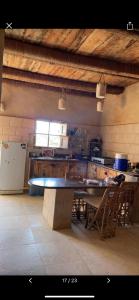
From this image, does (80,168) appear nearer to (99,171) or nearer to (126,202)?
(99,171)

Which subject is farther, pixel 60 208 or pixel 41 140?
pixel 41 140

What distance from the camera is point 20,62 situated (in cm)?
365

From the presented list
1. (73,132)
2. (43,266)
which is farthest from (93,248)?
(73,132)

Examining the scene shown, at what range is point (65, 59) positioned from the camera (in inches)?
119

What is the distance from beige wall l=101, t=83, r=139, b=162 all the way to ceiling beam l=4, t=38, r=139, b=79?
109 cm

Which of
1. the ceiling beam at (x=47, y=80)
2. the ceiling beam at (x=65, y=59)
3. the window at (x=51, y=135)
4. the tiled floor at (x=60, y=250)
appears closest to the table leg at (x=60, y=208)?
the tiled floor at (x=60, y=250)

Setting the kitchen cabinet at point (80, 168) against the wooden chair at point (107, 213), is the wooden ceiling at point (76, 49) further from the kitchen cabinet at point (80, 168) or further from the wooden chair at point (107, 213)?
the kitchen cabinet at point (80, 168)

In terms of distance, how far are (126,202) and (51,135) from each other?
2900 mm

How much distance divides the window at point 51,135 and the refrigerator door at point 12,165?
2.42ft

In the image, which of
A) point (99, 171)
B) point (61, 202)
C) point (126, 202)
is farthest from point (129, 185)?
point (99, 171)

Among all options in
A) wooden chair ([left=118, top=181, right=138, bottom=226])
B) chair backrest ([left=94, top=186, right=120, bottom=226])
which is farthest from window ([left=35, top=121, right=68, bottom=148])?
chair backrest ([left=94, top=186, right=120, bottom=226])

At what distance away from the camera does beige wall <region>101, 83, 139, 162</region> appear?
14.2ft

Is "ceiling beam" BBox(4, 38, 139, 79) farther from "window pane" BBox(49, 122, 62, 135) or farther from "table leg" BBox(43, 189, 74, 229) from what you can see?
"window pane" BBox(49, 122, 62, 135)
